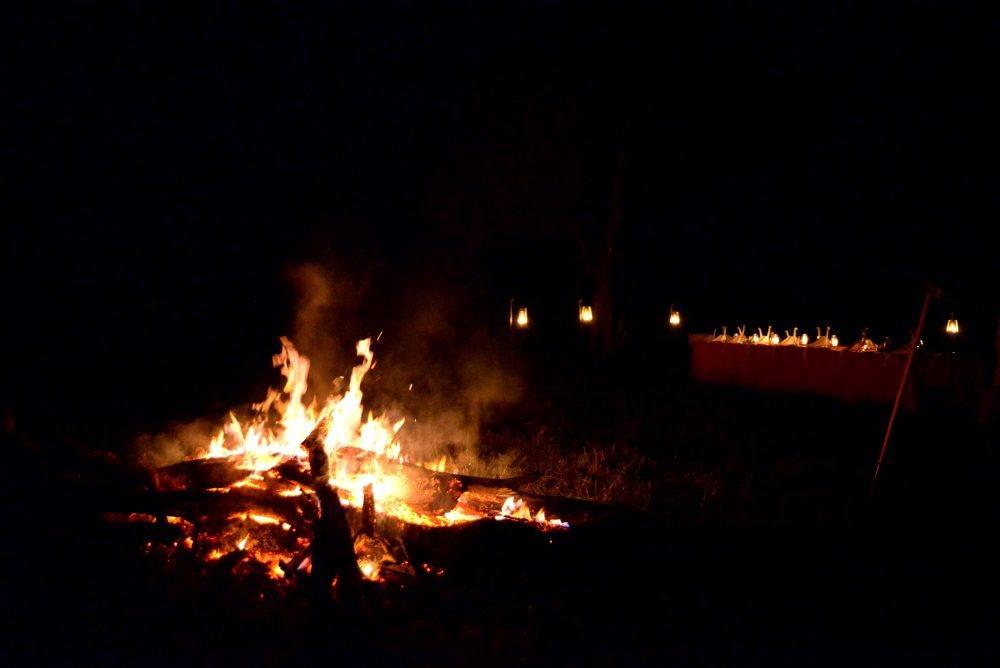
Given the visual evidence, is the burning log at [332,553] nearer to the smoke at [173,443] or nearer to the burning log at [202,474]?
the burning log at [202,474]

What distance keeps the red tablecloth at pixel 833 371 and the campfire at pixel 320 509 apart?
25.7 ft

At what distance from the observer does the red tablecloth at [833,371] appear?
9.74m

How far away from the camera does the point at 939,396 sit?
9836 millimetres

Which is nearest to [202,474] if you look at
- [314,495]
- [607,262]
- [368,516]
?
[314,495]

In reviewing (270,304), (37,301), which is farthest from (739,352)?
(37,301)

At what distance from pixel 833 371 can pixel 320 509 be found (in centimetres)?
965

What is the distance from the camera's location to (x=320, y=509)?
3.76m

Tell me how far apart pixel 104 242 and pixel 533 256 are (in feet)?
63.8

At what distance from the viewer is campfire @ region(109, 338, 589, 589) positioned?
3729mm

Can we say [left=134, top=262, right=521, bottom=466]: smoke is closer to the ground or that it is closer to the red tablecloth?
the ground

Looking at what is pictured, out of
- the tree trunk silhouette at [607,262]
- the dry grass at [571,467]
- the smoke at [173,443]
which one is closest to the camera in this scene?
the dry grass at [571,467]

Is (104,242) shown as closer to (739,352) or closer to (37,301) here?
(37,301)

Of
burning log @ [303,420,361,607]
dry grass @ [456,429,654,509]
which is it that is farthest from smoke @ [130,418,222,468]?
burning log @ [303,420,361,607]

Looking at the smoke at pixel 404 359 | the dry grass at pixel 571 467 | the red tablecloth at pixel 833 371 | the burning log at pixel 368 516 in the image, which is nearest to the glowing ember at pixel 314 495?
the burning log at pixel 368 516
